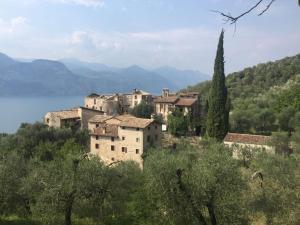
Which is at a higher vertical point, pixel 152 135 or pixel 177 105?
pixel 177 105

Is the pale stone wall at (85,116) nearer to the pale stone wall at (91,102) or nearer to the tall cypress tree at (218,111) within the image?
the pale stone wall at (91,102)

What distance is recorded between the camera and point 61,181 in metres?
21.8

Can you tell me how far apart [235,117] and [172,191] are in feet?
131

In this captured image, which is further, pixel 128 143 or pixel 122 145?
pixel 122 145

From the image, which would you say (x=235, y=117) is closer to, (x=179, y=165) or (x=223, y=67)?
(x=223, y=67)

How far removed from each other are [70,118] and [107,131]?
1331 centimetres

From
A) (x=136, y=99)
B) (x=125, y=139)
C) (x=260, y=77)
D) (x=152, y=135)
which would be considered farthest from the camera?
(x=260, y=77)

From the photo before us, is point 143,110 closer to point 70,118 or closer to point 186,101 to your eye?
point 186,101

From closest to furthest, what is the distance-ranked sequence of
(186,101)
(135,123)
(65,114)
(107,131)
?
(135,123)
(107,131)
(65,114)
(186,101)

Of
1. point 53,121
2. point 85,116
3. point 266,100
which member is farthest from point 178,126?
point 53,121

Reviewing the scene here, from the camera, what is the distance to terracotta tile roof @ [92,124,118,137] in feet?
154

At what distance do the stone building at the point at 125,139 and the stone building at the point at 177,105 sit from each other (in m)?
12.4

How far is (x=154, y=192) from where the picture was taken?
19.7m

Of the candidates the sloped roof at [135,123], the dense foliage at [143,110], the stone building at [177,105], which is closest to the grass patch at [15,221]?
the sloped roof at [135,123]
